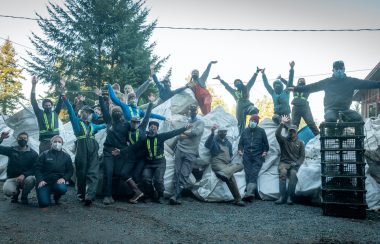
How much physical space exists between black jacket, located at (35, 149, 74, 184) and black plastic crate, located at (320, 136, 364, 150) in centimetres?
460

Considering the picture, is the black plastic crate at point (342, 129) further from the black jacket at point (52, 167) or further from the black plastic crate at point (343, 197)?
the black jacket at point (52, 167)

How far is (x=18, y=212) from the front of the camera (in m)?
5.32

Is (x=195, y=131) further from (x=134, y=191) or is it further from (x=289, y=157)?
(x=289, y=157)

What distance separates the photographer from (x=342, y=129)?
554 centimetres

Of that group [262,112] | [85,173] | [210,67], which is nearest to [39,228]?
[85,173]

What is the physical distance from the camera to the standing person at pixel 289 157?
654 cm

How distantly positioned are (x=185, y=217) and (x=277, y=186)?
258cm

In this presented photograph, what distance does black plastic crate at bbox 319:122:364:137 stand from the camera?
534 centimetres

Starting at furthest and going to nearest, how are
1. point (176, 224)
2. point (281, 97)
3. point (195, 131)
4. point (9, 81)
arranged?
point (9, 81) < point (281, 97) < point (195, 131) < point (176, 224)

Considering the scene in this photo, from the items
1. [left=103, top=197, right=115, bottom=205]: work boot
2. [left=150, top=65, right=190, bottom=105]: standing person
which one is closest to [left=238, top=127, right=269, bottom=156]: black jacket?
[left=150, top=65, right=190, bottom=105]: standing person

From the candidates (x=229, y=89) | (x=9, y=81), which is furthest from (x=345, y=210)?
(x=9, y=81)

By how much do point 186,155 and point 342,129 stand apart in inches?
116

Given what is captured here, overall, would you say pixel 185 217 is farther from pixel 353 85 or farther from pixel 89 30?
pixel 89 30

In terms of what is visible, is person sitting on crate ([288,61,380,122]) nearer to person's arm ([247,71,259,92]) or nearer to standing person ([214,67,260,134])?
standing person ([214,67,260,134])
